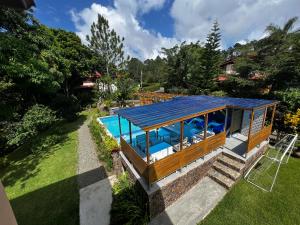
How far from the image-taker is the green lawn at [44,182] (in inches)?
232

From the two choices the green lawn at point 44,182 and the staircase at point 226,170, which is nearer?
the green lawn at point 44,182

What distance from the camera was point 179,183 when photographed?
6.08m

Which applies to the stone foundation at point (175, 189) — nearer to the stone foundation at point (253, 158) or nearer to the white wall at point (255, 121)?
the stone foundation at point (253, 158)

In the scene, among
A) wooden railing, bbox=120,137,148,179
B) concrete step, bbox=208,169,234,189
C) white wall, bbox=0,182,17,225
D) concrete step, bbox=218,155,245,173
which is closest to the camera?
white wall, bbox=0,182,17,225

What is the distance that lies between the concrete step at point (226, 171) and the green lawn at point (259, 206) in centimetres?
42

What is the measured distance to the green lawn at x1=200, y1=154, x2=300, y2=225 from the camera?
17.2ft

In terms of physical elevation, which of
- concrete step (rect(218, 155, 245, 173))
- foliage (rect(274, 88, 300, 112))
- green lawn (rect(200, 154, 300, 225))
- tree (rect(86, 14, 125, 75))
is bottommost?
green lawn (rect(200, 154, 300, 225))

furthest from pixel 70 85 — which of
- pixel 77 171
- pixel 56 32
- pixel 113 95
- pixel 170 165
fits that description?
pixel 170 165

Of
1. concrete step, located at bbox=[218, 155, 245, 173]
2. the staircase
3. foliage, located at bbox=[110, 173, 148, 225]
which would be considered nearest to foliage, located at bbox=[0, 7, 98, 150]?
foliage, located at bbox=[110, 173, 148, 225]

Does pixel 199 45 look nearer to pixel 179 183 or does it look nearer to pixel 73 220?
pixel 179 183

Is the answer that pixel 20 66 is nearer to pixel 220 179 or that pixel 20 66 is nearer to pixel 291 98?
pixel 220 179

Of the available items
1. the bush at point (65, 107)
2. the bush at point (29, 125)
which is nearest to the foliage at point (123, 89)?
the bush at point (65, 107)

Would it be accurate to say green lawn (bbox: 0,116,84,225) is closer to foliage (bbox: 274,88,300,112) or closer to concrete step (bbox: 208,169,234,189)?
concrete step (bbox: 208,169,234,189)

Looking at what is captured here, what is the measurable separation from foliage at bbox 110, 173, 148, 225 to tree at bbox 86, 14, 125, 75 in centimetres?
2012
